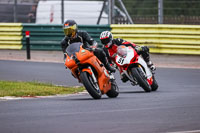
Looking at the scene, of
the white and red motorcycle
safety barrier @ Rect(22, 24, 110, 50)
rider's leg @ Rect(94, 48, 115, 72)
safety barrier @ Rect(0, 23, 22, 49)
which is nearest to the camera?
rider's leg @ Rect(94, 48, 115, 72)

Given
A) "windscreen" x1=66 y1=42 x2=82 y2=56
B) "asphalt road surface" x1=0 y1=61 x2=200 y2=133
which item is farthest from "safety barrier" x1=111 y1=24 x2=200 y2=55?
"windscreen" x1=66 y1=42 x2=82 y2=56

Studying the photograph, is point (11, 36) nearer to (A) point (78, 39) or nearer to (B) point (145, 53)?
(B) point (145, 53)

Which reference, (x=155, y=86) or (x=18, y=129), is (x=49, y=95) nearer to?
(x=155, y=86)

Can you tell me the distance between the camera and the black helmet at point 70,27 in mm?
12211

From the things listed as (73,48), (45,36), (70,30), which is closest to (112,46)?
(70,30)

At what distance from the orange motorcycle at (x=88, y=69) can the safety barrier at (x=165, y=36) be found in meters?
10.8

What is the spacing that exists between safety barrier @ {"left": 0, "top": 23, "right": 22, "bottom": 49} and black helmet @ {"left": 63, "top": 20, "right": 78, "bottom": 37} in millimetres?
13595

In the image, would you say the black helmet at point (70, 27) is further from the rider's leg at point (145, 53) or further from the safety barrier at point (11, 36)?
the safety barrier at point (11, 36)

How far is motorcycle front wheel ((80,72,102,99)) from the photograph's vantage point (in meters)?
11.1

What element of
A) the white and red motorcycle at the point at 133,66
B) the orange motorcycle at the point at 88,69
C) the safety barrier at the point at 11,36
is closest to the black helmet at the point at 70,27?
the orange motorcycle at the point at 88,69

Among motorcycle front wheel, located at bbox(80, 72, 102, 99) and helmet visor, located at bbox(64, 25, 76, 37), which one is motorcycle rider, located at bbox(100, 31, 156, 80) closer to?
helmet visor, located at bbox(64, 25, 76, 37)

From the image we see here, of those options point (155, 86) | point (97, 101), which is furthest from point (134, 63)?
point (97, 101)

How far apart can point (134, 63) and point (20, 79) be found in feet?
13.1

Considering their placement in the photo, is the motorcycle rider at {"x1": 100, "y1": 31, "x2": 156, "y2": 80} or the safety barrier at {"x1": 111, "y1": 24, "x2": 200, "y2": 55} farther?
the safety barrier at {"x1": 111, "y1": 24, "x2": 200, "y2": 55}
